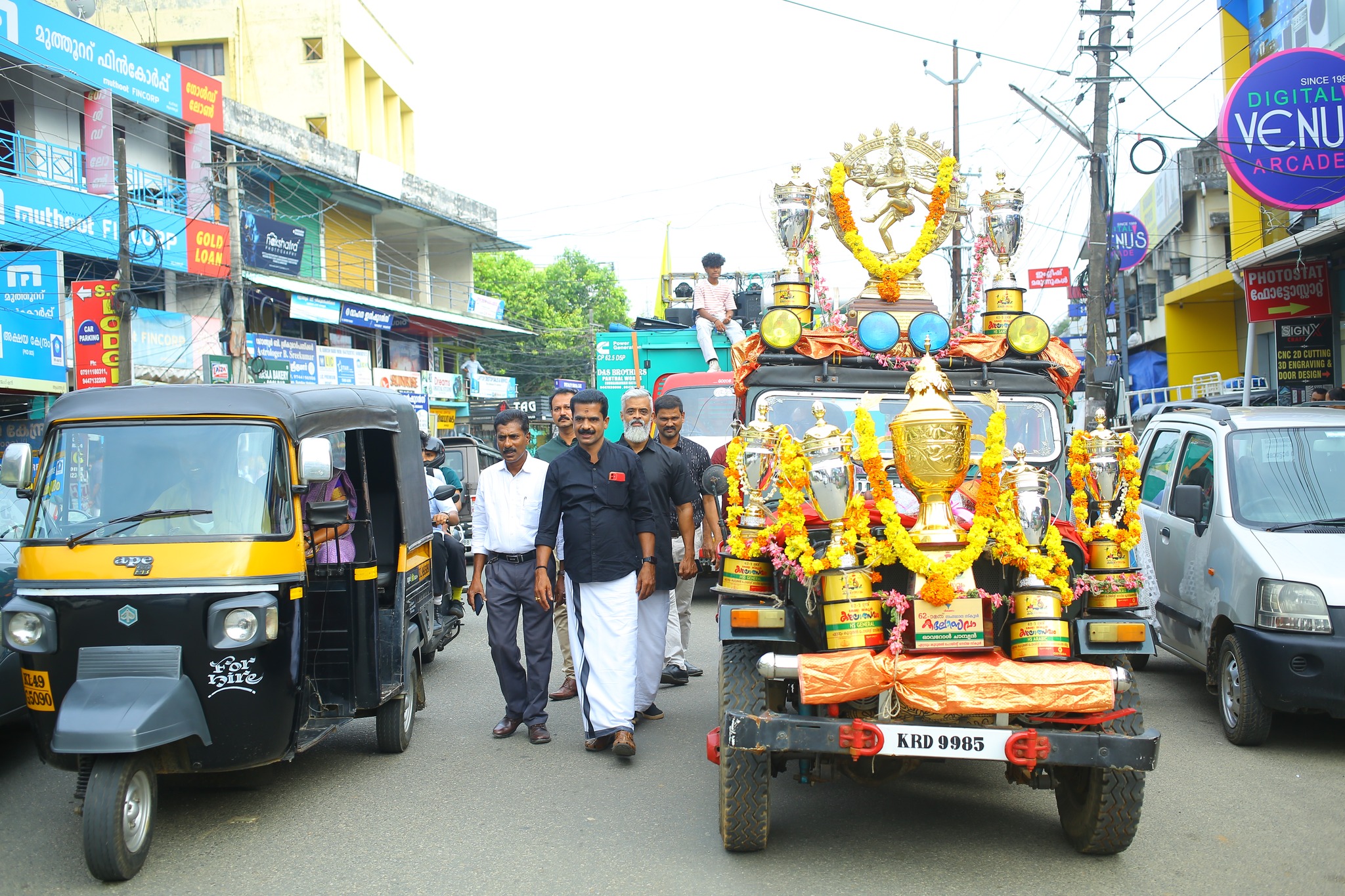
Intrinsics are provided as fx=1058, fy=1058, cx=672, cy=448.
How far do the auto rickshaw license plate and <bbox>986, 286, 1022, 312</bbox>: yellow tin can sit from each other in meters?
5.47

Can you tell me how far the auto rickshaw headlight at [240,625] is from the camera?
188 inches

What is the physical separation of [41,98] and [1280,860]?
21.6 metres

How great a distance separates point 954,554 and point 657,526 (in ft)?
9.60

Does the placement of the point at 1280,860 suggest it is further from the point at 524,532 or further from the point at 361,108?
the point at 361,108

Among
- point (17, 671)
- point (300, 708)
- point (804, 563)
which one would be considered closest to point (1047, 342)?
point (804, 563)

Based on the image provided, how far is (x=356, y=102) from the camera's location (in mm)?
35562

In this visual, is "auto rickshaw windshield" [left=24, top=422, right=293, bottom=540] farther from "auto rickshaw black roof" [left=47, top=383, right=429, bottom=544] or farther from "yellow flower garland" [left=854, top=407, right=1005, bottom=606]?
"yellow flower garland" [left=854, top=407, right=1005, bottom=606]

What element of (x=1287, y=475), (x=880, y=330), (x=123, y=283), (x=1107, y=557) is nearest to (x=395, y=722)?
(x=880, y=330)

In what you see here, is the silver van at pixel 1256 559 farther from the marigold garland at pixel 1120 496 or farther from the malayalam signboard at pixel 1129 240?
the malayalam signboard at pixel 1129 240

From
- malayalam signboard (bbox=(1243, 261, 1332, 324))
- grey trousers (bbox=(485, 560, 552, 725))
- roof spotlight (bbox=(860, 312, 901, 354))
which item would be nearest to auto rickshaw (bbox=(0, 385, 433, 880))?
grey trousers (bbox=(485, 560, 552, 725))

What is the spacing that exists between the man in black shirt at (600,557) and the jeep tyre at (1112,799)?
2637mm

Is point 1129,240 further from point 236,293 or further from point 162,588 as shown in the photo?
point 162,588

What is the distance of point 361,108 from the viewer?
35625 mm

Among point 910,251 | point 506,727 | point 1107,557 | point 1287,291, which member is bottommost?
point 506,727
